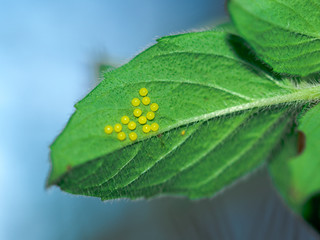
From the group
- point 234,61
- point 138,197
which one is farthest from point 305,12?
point 138,197

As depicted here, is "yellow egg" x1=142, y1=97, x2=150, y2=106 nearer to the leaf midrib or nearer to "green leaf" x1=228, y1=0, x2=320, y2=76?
the leaf midrib

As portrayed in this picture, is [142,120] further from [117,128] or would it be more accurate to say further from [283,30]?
[283,30]

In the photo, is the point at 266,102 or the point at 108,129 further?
the point at 266,102

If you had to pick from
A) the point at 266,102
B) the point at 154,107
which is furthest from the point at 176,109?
the point at 266,102

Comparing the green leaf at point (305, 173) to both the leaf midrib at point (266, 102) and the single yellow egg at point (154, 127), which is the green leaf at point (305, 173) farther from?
the single yellow egg at point (154, 127)

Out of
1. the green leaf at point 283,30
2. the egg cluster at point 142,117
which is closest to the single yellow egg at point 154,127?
the egg cluster at point 142,117

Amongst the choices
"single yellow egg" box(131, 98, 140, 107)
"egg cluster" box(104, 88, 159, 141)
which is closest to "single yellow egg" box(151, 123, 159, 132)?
"egg cluster" box(104, 88, 159, 141)
